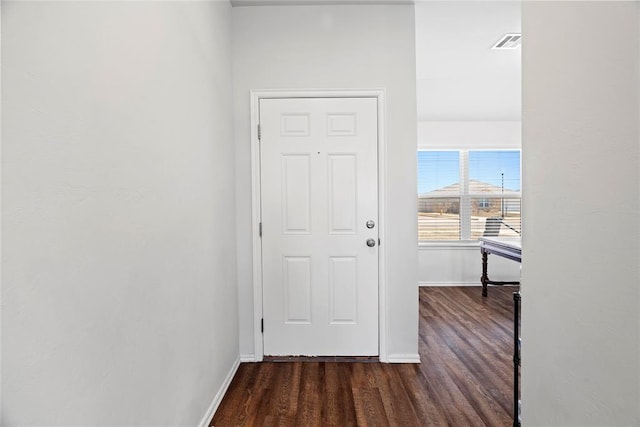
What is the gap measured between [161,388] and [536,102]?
66.2 inches

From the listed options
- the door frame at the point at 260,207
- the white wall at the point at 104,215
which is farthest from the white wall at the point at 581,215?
the door frame at the point at 260,207

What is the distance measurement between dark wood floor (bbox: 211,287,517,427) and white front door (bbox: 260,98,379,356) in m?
0.26

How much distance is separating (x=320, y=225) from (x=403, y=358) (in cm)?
118

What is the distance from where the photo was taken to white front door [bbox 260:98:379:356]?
2492 mm

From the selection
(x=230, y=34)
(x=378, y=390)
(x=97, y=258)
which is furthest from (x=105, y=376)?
(x=230, y=34)

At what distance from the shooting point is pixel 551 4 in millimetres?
949

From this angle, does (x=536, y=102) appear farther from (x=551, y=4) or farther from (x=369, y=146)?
(x=369, y=146)

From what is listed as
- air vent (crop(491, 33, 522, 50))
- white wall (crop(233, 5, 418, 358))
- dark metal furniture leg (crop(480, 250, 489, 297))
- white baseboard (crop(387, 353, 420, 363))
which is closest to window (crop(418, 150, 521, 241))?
dark metal furniture leg (crop(480, 250, 489, 297))

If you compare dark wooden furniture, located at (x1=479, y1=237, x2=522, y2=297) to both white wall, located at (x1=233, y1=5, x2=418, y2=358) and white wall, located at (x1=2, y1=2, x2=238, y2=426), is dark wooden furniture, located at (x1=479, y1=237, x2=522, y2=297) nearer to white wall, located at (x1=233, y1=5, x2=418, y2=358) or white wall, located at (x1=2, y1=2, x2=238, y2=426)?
white wall, located at (x1=233, y1=5, x2=418, y2=358)

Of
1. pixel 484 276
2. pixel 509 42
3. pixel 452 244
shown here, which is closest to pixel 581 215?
pixel 509 42

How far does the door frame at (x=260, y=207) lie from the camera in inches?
97.0

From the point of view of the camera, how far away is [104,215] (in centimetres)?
98

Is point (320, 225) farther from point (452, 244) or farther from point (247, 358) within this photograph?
point (452, 244)

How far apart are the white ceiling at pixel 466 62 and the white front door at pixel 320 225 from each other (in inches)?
41.1
